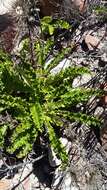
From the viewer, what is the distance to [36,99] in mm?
5543

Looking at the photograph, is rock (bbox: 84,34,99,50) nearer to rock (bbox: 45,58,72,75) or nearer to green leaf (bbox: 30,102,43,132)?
rock (bbox: 45,58,72,75)

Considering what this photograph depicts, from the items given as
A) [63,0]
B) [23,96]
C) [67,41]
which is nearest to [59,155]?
[23,96]

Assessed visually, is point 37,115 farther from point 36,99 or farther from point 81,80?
point 81,80

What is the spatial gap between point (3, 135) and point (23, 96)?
560mm

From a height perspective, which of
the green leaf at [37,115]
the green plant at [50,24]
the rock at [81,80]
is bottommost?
the green leaf at [37,115]

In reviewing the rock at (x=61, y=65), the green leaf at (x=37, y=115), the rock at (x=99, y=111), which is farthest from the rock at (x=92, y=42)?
the green leaf at (x=37, y=115)

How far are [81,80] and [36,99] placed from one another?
2.16ft

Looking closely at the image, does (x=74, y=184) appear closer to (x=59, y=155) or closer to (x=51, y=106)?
(x=59, y=155)

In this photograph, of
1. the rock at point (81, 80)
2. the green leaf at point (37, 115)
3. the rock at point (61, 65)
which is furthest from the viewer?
the rock at point (61, 65)

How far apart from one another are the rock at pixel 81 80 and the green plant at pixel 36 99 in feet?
0.41

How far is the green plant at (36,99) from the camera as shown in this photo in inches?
210

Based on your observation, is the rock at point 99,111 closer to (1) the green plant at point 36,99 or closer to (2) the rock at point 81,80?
(1) the green plant at point 36,99

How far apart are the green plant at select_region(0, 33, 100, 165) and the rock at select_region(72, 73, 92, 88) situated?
124 millimetres

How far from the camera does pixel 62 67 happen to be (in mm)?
5930
